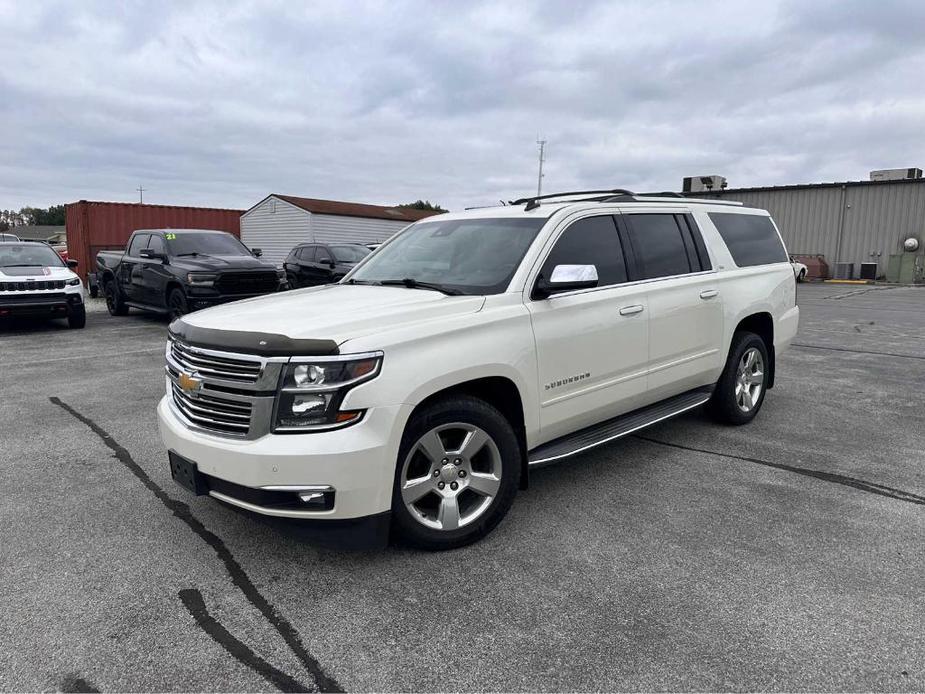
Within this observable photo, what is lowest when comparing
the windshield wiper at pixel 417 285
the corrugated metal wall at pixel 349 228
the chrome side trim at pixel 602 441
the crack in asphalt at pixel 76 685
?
the crack in asphalt at pixel 76 685

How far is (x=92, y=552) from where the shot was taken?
3.42m

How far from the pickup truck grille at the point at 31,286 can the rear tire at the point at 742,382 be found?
11.5m

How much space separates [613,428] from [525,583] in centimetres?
144

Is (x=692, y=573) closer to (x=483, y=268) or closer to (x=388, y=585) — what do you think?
(x=388, y=585)

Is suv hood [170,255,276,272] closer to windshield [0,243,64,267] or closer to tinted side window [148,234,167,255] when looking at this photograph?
tinted side window [148,234,167,255]

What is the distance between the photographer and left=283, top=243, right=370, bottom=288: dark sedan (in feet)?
53.0

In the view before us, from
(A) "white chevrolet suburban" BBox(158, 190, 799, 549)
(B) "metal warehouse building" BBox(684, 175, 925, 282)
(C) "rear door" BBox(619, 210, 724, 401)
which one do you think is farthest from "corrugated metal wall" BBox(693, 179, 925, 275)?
(A) "white chevrolet suburban" BBox(158, 190, 799, 549)

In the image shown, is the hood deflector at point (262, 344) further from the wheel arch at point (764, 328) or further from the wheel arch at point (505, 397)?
the wheel arch at point (764, 328)

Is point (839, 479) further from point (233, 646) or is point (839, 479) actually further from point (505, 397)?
point (233, 646)

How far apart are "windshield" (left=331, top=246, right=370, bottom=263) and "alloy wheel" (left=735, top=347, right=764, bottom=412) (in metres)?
12.1

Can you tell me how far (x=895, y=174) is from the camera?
31.8 meters

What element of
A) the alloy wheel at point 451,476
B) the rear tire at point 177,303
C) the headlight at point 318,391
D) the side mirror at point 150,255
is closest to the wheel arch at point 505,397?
the alloy wheel at point 451,476

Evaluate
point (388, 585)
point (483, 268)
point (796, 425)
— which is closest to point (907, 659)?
point (388, 585)

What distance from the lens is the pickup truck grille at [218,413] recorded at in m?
3.06
